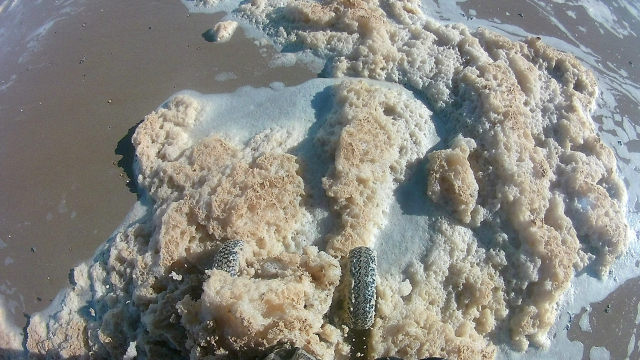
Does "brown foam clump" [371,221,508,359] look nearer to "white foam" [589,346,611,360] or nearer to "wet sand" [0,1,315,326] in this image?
"white foam" [589,346,611,360]

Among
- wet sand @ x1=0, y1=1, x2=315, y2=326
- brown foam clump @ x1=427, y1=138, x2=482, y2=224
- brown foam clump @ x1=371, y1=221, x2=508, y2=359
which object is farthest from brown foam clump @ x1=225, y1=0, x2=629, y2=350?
wet sand @ x1=0, y1=1, x2=315, y2=326

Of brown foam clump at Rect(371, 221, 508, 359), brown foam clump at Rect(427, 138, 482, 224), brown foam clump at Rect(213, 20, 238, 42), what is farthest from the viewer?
brown foam clump at Rect(213, 20, 238, 42)

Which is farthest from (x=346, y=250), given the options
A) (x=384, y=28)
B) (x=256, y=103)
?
(x=384, y=28)

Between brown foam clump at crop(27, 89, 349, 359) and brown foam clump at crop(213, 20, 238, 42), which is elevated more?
brown foam clump at crop(213, 20, 238, 42)

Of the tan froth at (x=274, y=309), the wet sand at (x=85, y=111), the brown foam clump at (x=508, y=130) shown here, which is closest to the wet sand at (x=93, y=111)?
the wet sand at (x=85, y=111)

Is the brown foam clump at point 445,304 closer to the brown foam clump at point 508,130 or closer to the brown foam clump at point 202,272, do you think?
the brown foam clump at point 508,130

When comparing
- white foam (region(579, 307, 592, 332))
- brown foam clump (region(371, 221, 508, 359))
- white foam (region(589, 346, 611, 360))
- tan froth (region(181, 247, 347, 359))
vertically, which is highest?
tan froth (region(181, 247, 347, 359))

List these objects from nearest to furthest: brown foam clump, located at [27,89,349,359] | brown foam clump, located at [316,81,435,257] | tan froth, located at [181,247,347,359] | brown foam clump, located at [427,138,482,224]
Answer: tan froth, located at [181,247,347,359] < brown foam clump, located at [27,89,349,359] < brown foam clump, located at [316,81,435,257] < brown foam clump, located at [427,138,482,224]

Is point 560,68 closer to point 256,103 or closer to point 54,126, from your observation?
point 256,103
